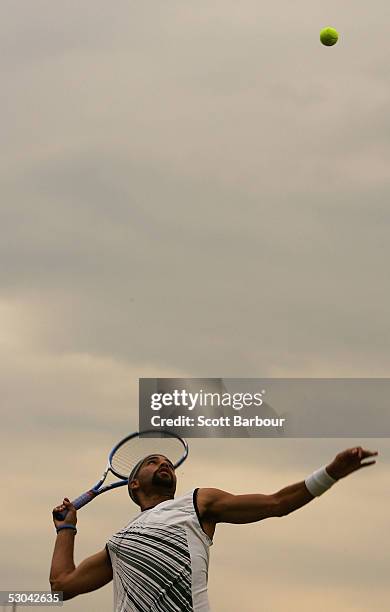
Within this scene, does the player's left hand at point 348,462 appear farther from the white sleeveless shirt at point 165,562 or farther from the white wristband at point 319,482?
the white sleeveless shirt at point 165,562

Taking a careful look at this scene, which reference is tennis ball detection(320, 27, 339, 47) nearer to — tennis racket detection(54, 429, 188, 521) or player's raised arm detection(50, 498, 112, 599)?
tennis racket detection(54, 429, 188, 521)

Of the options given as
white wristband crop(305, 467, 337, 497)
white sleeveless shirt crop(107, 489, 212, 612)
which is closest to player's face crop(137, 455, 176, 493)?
white sleeveless shirt crop(107, 489, 212, 612)

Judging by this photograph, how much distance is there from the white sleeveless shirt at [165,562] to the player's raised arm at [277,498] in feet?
0.57

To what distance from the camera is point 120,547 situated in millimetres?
11953

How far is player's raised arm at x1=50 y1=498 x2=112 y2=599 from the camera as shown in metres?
12.2

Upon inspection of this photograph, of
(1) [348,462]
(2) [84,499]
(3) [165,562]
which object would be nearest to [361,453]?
(1) [348,462]

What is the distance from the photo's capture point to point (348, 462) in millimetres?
9945

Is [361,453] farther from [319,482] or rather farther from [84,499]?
[84,499]

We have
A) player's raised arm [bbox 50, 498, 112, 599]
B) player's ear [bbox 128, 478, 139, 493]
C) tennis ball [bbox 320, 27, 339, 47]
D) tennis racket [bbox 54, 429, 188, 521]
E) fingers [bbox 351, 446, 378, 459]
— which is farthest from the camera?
tennis ball [bbox 320, 27, 339, 47]

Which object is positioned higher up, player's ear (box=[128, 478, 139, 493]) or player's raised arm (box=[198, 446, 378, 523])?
player's ear (box=[128, 478, 139, 493])

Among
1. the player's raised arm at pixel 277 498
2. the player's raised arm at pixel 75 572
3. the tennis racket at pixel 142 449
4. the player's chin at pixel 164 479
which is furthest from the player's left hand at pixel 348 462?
the tennis racket at pixel 142 449

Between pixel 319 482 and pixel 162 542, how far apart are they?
A: 1.91 metres

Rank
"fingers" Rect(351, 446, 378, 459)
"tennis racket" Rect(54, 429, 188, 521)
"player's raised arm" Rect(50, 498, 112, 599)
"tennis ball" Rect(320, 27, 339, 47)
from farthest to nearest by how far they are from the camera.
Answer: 1. "tennis ball" Rect(320, 27, 339, 47)
2. "tennis racket" Rect(54, 429, 188, 521)
3. "player's raised arm" Rect(50, 498, 112, 599)
4. "fingers" Rect(351, 446, 378, 459)

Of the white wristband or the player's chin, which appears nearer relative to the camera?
the white wristband
